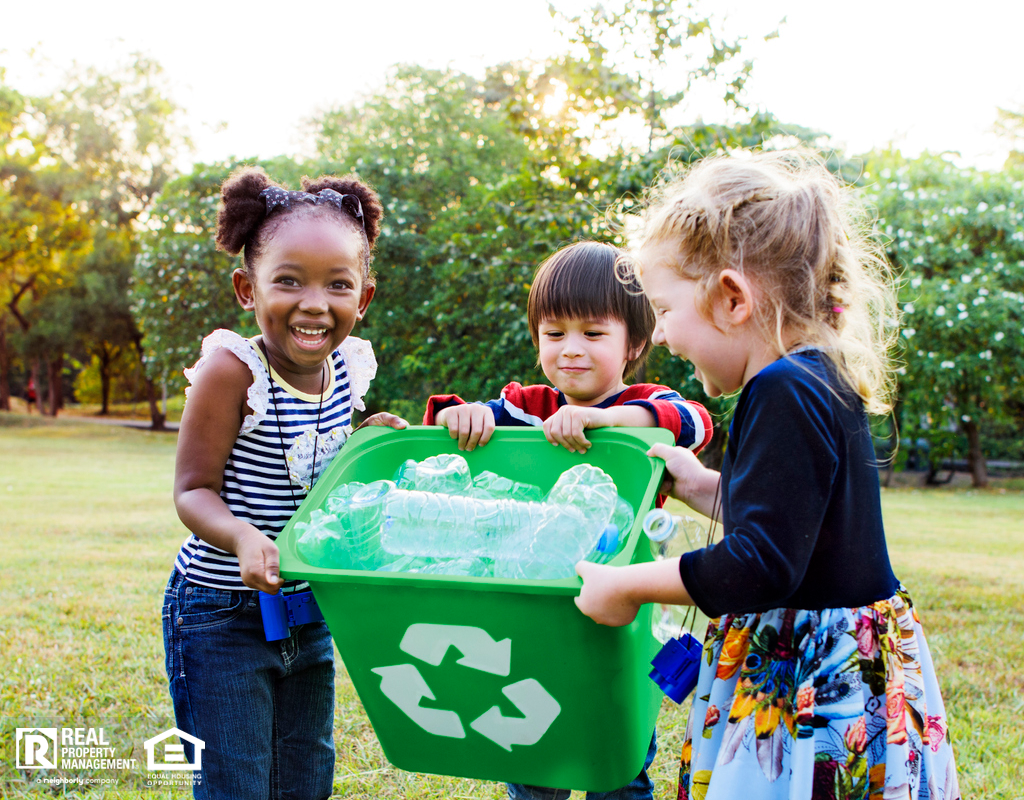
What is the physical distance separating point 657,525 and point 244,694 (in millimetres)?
921

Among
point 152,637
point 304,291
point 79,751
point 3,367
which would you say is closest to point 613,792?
point 304,291

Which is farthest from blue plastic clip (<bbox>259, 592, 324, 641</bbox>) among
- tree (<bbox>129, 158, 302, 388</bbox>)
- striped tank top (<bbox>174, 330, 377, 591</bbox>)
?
tree (<bbox>129, 158, 302, 388</bbox>)

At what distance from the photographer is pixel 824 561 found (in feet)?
3.92

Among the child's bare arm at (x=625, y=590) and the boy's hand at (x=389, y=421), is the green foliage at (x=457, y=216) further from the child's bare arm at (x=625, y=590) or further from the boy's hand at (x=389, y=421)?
the child's bare arm at (x=625, y=590)

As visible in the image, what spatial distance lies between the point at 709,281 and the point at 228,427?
3.30 feet

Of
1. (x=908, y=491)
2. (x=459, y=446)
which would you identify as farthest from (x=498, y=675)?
(x=908, y=491)

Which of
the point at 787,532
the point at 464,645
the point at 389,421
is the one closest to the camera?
the point at 787,532

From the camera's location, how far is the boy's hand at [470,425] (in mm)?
1615

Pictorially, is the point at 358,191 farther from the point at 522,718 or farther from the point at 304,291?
the point at 522,718

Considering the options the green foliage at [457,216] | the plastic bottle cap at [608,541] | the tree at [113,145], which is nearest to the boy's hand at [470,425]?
the plastic bottle cap at [608,541]

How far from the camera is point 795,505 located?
1092mm

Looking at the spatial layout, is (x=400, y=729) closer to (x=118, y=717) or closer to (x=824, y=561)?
(x=824, y=561)

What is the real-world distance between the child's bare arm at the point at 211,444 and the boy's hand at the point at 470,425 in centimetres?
44

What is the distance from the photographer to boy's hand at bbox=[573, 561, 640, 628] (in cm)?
111
